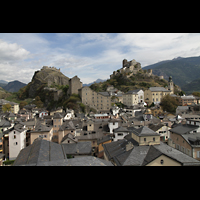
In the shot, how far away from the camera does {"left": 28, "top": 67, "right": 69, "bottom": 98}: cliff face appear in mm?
68438

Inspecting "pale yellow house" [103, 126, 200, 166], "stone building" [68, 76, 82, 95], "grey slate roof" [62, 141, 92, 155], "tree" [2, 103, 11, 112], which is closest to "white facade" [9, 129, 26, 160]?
"grey slate roof" [62, 141, 92, 155]

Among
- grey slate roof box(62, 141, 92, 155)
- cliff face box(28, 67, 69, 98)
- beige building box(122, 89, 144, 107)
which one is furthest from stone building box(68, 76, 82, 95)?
grey slate roof box(62, 141, 92, 155)

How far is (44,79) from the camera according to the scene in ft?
231

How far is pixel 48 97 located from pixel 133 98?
2979 cm

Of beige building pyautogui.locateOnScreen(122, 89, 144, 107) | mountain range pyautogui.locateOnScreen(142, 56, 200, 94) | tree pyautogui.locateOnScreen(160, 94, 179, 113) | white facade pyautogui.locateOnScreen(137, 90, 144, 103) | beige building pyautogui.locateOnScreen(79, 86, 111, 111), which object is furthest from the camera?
mountain range pyautogui.locateOnScreen(142, 56, 200, 94)

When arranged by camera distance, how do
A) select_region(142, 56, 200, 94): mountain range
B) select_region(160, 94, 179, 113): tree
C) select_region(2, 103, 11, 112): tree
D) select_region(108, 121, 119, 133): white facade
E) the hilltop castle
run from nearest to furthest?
select_region(108, 121, 119, 133): white facade → select_region(160, 94, 179, 113): tree → select_region(2, 103, 11, 112): tree → the hilltop castle → select_region(142, 56, 200, 94): mountain range

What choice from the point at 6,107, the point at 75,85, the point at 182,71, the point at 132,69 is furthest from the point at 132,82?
the point at 182,71

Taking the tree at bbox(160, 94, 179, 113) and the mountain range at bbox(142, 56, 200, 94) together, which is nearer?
the tree at bbox(160, 94, 179, 113)

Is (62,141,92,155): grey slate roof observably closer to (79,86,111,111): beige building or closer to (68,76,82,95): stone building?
(79,86,111,111): beige building

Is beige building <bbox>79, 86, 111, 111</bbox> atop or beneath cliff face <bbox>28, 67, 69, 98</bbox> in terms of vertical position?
beneath

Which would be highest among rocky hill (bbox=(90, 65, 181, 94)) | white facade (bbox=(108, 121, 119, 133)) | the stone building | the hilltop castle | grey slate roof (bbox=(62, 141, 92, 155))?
the hilltop castle
